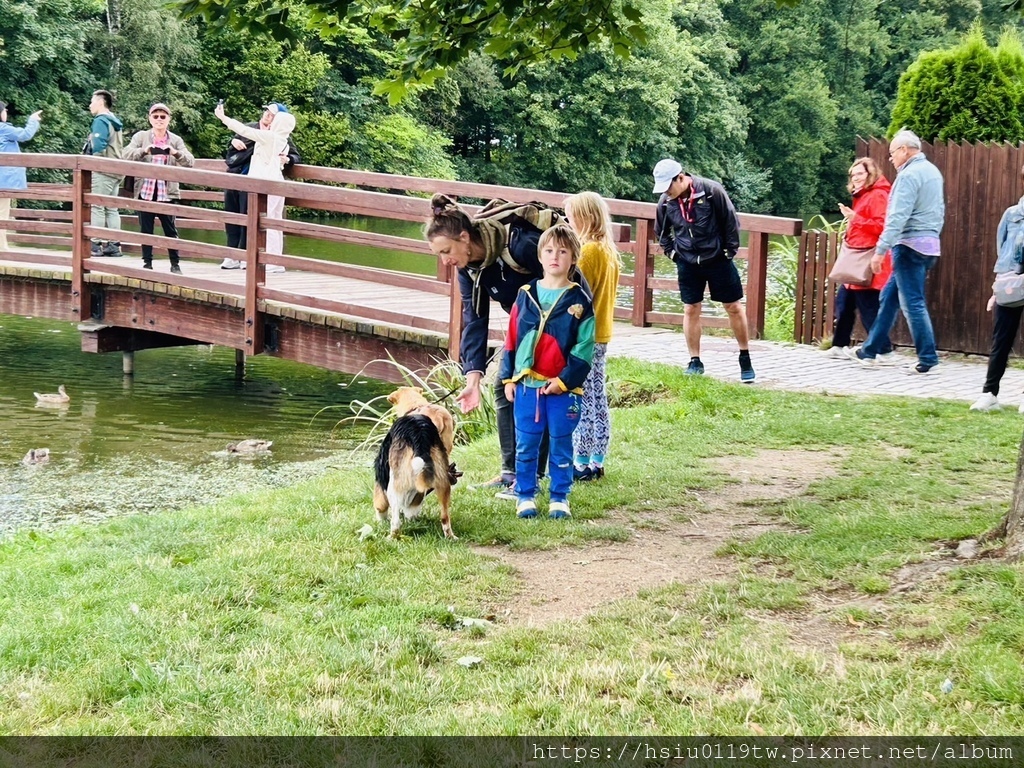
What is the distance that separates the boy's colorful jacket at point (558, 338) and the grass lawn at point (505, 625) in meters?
0.80

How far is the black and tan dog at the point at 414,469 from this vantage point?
5.97 m

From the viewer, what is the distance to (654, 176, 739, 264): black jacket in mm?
10070

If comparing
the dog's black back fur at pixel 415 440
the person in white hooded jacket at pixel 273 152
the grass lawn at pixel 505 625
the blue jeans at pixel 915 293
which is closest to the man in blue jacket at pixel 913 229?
the blue jeans at pixel 915 293

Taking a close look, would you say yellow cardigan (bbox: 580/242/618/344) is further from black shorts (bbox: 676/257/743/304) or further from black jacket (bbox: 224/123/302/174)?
black jacket (bbox: 224/123/302/174)

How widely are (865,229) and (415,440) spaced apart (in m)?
7.21

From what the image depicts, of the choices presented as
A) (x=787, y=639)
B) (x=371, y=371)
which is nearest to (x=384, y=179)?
(x=371, y=371)

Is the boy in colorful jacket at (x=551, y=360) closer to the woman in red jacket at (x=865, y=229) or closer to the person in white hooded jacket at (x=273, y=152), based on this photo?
the woman in red jacket at (x=865, y=229)

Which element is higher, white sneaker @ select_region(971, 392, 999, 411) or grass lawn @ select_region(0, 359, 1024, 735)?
white sneaker @ select_region(971, 392, 999, 411)

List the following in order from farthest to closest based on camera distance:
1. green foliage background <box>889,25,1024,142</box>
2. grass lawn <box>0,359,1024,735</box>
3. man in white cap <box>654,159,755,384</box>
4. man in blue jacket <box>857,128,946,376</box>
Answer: green foliage background <box>889,25,1024,142</box>
man in blue jacket <box>857,128,946,376</box>
man in white cap <box>654,159,755,384</box>
grass lawn <box>0,359,1024,735</box>

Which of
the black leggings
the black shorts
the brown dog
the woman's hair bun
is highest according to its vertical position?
the woman's hair bun

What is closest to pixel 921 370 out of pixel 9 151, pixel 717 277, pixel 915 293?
pixel 915 293

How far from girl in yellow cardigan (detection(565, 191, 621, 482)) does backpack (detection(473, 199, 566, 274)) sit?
1.77 feet

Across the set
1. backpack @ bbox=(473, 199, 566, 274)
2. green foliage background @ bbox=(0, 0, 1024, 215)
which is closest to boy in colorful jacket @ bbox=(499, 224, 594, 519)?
backpack @ bbox=(473, 199, 566, 274)

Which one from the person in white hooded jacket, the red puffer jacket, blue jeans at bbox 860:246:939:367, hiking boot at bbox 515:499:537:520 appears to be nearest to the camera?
hiking boot at bbox 515:499:537:520
